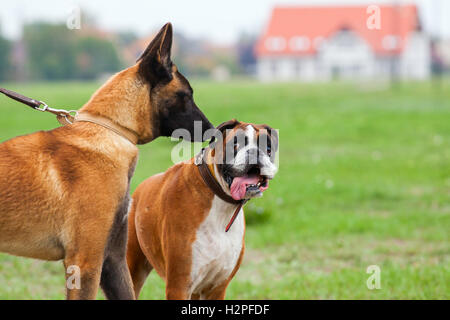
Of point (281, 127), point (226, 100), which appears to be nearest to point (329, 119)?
point (281, 127)

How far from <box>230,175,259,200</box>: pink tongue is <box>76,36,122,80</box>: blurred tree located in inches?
1553

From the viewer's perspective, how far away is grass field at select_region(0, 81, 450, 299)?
224 inches

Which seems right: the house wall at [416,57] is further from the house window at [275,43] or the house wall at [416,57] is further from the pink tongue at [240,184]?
the pink tongue at [240,184]

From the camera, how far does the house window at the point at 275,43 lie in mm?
87750

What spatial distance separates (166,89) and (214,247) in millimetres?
997

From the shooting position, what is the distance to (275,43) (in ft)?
289

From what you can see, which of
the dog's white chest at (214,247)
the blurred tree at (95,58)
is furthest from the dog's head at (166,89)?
the blurred tree at (95,58)

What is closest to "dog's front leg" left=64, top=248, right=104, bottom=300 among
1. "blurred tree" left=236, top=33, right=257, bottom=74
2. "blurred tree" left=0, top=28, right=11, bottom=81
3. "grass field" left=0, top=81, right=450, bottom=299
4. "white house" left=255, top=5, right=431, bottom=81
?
"grass field" left=0, top=81, right=450, bottom=299

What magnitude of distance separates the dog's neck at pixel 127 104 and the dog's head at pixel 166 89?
1.6 inches

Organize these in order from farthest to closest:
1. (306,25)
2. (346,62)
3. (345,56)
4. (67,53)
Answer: (306,25) → (345,56) → (346,62) → (67,53)

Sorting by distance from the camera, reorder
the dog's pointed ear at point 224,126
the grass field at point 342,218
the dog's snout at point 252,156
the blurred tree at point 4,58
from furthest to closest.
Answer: the blurred tree at point 4,58
the grass field at point 342,218
the dog's pointed ear at point 224,126
the dog's snout at point 252,156

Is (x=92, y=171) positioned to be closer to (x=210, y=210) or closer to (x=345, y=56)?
(x=210, y=210)

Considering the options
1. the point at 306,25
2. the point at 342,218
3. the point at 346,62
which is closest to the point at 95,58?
the point at 342,218

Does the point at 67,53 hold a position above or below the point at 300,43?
below
